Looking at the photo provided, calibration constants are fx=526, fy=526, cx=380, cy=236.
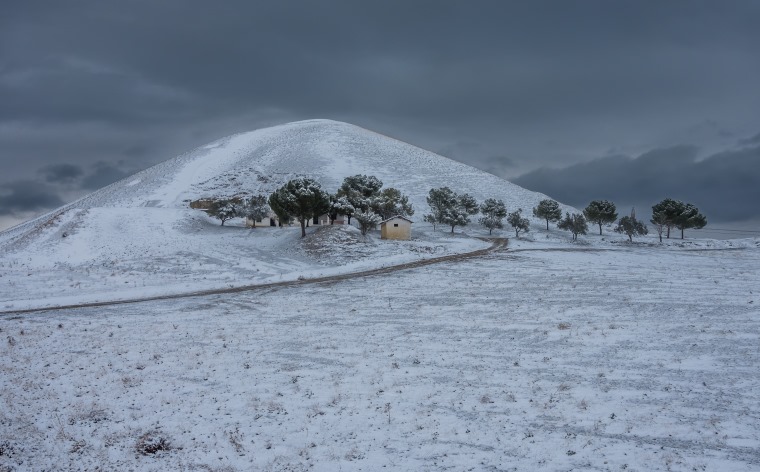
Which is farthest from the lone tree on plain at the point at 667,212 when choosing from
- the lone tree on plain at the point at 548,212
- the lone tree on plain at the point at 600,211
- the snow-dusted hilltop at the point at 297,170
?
the snow-dusted hilltop at the point at 297,170

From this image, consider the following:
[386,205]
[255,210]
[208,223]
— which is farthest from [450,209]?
[208,223]

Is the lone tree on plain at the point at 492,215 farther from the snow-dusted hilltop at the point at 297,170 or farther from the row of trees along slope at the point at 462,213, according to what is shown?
the snow-dusted hilltop at the point at 297,170

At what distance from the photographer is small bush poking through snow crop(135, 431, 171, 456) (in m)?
13.1

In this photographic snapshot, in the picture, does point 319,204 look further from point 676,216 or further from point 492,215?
point 676,216

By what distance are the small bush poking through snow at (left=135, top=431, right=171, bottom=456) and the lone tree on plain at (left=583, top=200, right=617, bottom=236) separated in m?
91.0

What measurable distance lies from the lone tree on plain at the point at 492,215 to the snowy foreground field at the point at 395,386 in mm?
56228

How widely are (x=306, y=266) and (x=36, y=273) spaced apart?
74.8 ft

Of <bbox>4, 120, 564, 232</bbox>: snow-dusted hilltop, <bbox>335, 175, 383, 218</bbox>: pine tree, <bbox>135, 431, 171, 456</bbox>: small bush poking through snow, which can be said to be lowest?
<bbox>135, 431, 171, 456</bbox>: small bush poking through snow

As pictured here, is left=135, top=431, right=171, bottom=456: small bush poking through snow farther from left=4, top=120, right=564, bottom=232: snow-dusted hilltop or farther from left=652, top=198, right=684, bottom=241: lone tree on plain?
left=652, top=198, right=684, bottom=241: lone tree on plain

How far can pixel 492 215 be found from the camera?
3442 inches

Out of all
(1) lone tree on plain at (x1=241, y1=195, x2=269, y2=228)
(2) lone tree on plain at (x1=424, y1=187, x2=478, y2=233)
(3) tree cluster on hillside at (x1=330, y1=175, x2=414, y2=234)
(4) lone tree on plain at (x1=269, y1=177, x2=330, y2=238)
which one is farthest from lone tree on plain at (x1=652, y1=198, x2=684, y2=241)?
(1) lone tree on plain at (x1=241, y1=195, x2=269, y2=228)

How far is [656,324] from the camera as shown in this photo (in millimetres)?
22109

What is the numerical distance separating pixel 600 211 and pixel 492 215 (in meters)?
21.6

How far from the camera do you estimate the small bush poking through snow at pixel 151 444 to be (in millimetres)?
13080
